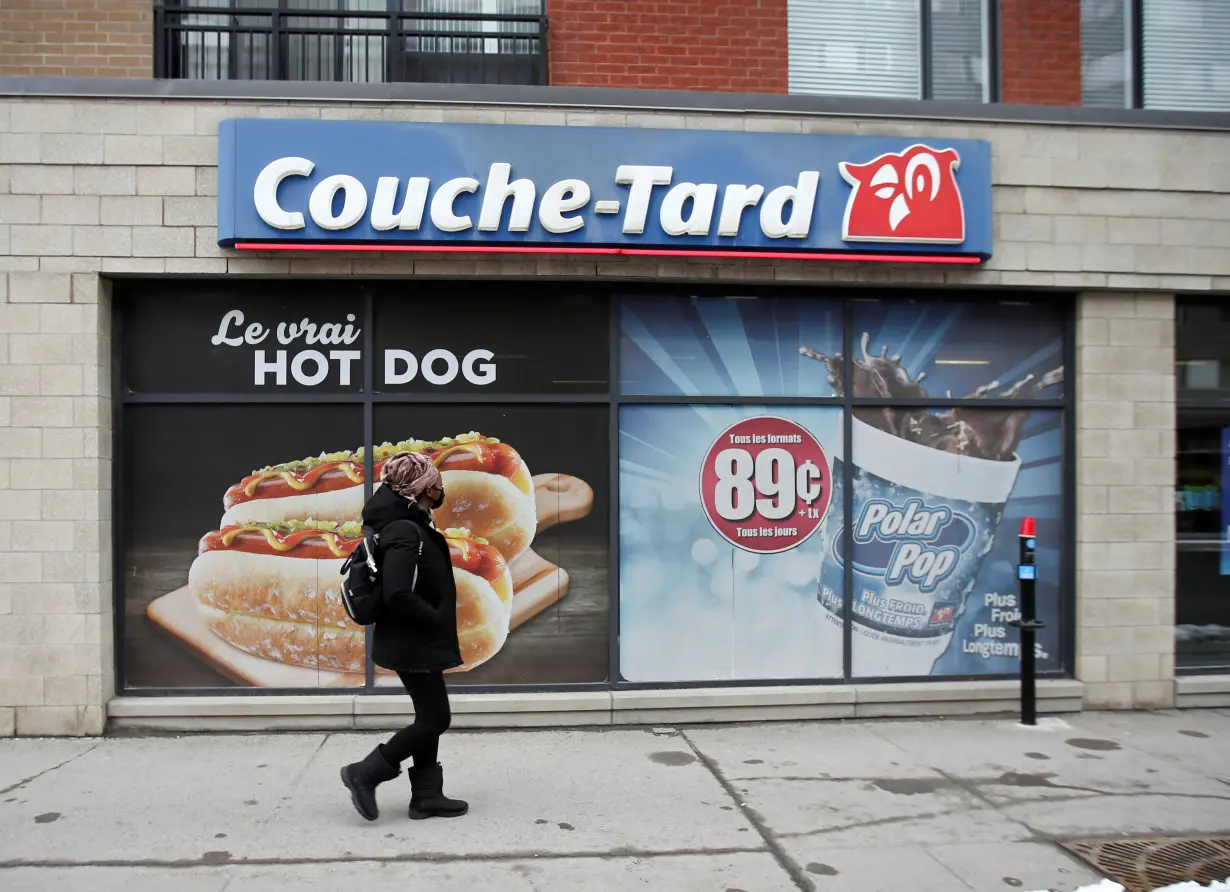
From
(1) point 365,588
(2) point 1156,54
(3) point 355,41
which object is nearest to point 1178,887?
(1) point 365,588

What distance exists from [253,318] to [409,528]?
3.05 m

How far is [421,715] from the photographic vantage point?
Result: 521cm

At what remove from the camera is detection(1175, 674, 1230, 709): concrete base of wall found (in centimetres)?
790

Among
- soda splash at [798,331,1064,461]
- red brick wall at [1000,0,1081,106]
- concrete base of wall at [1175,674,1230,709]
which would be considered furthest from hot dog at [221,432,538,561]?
concrete base of wall at [1175,674,1230,709]

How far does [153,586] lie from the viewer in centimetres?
727

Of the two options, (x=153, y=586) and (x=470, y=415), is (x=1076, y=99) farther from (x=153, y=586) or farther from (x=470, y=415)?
(x=153, y=586)

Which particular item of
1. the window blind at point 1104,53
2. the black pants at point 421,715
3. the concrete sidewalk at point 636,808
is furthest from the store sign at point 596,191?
the concrete sidewalk at point 636,808

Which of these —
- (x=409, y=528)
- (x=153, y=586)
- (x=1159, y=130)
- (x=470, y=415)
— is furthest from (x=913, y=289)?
(x=153, y=586)

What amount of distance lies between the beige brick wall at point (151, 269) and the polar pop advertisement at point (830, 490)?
0.37 meters

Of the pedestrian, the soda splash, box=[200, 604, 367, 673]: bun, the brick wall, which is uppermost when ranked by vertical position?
the brick wall

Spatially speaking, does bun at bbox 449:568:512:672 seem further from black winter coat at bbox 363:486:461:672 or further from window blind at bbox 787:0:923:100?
window blind at bbox 787:0:923:100

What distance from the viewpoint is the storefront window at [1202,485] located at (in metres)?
8.14

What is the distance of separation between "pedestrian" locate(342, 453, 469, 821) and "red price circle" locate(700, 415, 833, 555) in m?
2.84

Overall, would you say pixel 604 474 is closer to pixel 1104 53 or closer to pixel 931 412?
pixel 931 412
